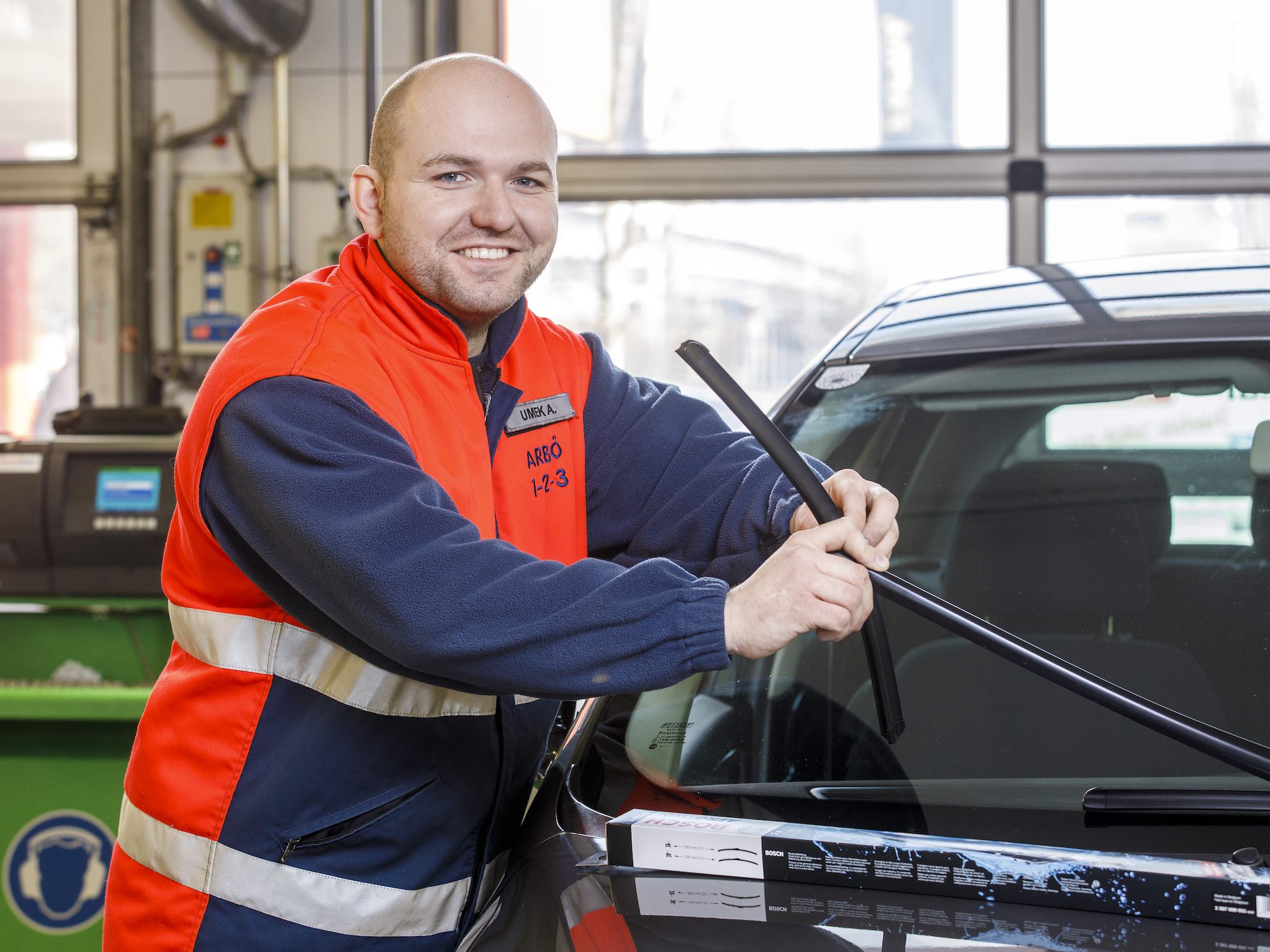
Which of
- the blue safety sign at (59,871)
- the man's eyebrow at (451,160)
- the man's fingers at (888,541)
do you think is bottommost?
the blue safety sign at (59,871)

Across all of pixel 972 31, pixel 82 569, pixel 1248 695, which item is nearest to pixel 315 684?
pixel 1248 695

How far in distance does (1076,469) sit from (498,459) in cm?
75

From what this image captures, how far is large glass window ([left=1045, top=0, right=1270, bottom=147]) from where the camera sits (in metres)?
4.95

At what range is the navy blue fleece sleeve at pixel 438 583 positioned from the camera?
3.44ft

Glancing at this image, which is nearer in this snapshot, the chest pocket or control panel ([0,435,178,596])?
the chest pocket

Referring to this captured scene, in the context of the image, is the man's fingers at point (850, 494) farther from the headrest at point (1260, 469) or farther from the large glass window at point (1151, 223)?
the large glass window at point (1151, 223)

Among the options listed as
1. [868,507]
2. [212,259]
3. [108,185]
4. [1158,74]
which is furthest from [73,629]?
[1158,74]

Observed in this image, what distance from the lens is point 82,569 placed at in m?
2.87

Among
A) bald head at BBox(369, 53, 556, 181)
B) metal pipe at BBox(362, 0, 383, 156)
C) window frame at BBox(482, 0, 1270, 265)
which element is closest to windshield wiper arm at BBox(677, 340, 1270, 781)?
bald head at BBox(369, 53, 556, 181)

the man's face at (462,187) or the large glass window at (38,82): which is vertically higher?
the large glass window at (38,82)

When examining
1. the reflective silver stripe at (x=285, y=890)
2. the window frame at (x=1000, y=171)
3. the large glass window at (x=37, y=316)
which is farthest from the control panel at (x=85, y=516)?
the large glass window at (x=37, y=316)

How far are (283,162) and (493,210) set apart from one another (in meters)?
4.43

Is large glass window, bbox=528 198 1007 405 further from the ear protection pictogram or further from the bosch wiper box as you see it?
the bosch wiper box

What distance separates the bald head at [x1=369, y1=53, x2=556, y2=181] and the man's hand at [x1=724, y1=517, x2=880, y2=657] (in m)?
0.63
